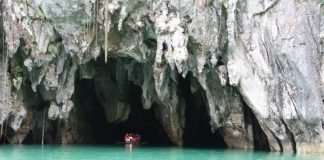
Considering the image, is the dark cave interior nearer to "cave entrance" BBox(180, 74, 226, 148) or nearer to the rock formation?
"cave entrance" BBox(180, 74, 226, 148)

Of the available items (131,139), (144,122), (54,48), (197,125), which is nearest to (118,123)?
(144,122)

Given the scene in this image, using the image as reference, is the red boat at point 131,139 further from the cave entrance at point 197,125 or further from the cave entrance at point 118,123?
the cave entrance at point 197,125

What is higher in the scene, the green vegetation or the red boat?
the green vegetation

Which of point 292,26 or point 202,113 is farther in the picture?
point 202,113

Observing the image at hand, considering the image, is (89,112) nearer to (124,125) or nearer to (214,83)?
(124,125)

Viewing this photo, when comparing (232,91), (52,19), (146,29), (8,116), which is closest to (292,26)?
(232,91)

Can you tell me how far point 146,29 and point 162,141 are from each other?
33.7 feet

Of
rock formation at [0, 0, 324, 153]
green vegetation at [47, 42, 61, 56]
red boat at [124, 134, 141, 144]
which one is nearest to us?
rock formation at [0, 0, 324, 153]

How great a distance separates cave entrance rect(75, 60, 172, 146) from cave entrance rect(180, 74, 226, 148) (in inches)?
45.6

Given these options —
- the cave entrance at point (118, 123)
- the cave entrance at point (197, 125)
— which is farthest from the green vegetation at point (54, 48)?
the cave entrance at point (197, 125)

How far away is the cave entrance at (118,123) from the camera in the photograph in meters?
25.1

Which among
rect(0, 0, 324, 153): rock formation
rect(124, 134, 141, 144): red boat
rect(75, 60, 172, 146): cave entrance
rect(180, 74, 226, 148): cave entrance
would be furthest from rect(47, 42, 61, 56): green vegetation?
rect(180, 74, 226, 148): cave entrance

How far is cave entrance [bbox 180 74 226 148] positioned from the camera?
24.9m

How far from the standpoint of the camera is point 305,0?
62.1ft
